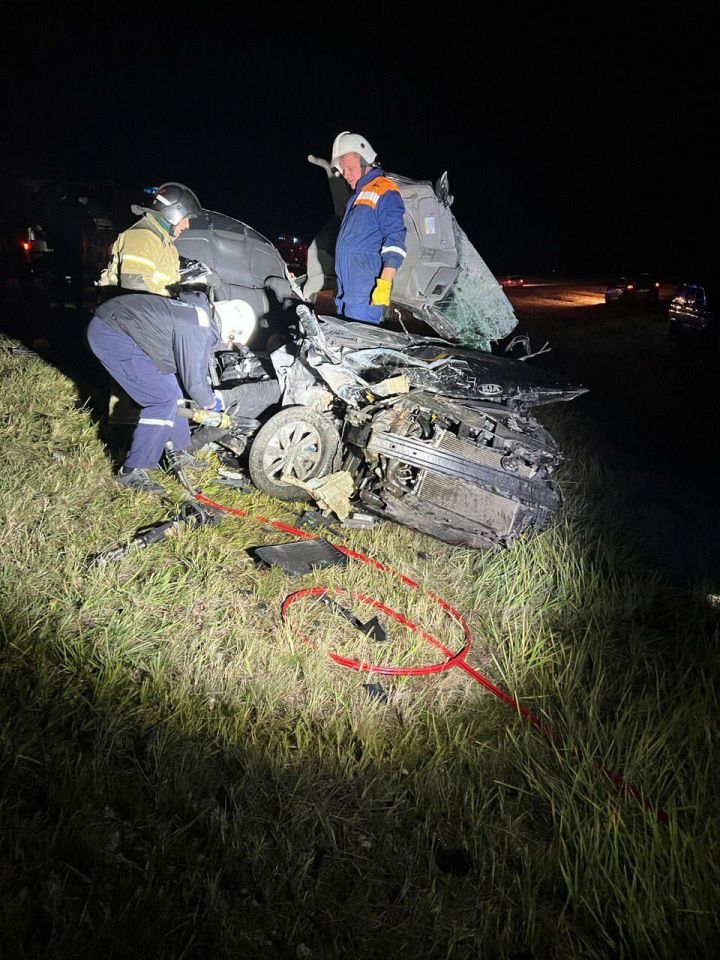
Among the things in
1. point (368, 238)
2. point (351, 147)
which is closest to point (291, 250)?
point (351, 147)

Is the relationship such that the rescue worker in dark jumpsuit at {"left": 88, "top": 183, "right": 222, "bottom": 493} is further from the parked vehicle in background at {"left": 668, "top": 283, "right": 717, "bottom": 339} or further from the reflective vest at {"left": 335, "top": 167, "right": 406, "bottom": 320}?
the parked vehicle in background at {"left": 668, "top": 283, "right": 717, "bottom": 339}

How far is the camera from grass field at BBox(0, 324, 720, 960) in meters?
1.55

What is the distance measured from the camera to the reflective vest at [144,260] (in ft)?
13.0

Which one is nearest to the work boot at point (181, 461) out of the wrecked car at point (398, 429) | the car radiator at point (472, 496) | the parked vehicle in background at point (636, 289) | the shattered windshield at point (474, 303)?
the wrecked car at point (398, 429)

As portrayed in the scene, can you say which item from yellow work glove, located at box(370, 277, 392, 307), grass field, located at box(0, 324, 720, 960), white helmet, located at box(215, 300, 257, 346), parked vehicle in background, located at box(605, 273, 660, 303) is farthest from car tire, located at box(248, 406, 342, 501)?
parked vehicle in background, located at box(605, 273, 660, 303)

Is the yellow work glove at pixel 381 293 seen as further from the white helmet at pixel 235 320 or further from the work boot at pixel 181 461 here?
the work boot at pixel 181 461

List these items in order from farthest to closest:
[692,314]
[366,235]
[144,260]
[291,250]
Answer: [291,250] < [692,314] < [366,235] < [144,260]

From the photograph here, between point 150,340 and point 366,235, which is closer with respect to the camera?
point 150,340

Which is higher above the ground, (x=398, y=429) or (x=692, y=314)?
(x=692, y=314)

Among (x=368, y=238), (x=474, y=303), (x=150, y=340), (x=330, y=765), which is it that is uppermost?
(x=368, y=238)

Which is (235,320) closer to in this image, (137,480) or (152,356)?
(152,356)

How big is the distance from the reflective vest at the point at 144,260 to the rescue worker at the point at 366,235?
5.28 feet

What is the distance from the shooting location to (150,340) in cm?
386

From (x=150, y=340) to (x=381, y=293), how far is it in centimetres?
197
